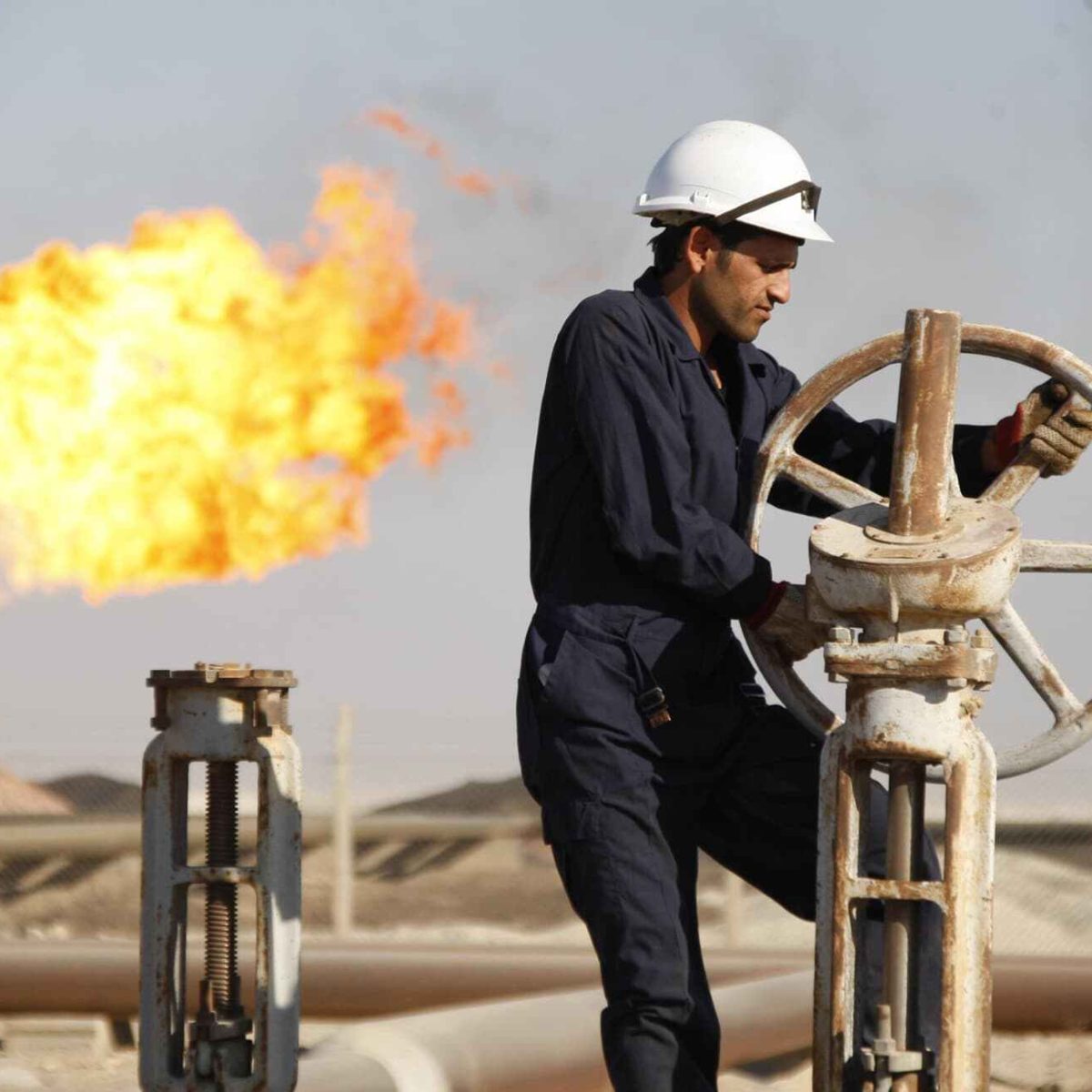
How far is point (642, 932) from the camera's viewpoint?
3.71m

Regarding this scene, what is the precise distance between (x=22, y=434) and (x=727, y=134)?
320 centimetres

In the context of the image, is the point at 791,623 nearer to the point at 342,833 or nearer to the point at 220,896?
the point at 220,896

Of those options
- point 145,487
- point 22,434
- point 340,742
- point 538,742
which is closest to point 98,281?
point 22,434

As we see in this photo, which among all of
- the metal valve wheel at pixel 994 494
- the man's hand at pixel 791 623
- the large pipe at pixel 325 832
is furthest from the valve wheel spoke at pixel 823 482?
the large pipe at pixel 325 832

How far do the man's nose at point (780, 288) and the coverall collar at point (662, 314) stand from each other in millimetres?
120

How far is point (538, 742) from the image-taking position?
3.88m

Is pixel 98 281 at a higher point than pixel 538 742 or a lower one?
higher

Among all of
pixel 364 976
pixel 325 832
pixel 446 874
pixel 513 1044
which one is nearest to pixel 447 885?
pixel 446 874

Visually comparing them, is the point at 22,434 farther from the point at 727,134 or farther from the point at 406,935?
the point at 406,935

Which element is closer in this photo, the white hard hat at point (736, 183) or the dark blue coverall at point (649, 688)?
the dark blue coverall at point (649, 688)

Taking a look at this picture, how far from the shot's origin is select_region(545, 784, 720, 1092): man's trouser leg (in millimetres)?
3703

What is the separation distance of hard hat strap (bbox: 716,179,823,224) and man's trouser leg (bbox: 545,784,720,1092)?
97cm

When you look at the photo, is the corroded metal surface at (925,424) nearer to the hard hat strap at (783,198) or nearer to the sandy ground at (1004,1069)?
the hard hat strap at (783,198)

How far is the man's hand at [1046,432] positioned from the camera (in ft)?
12.8
